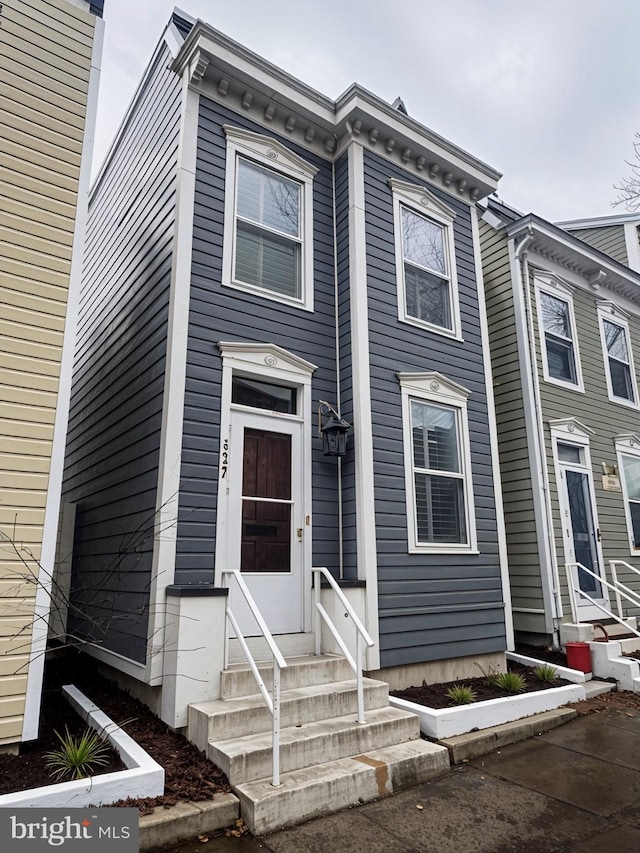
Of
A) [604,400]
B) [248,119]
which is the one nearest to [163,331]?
[248,119]

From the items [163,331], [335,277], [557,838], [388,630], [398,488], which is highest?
[335,277]

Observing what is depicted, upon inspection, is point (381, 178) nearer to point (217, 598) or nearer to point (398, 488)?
point (398, 488)

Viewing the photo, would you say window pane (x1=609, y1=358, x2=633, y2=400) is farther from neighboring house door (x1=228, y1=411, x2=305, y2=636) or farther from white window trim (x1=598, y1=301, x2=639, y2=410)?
neighboring house door (x1=228, y1=411, x2=305, y2=636)

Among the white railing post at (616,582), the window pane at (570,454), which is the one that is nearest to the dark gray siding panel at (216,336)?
the window pane at (570,454)

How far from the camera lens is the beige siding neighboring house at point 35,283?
12.5 ft

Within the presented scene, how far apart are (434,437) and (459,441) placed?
0.42 meters

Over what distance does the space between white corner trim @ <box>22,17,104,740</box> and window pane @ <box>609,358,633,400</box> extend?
8.79 meters

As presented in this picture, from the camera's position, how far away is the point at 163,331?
5.36 meters

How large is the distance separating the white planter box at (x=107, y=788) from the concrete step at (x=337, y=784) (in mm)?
508

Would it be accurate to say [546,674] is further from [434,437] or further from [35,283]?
[35,283]

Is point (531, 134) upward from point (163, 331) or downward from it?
upward

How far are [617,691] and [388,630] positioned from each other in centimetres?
290

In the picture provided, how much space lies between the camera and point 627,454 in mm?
9492

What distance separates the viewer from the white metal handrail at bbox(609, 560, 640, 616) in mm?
8008
